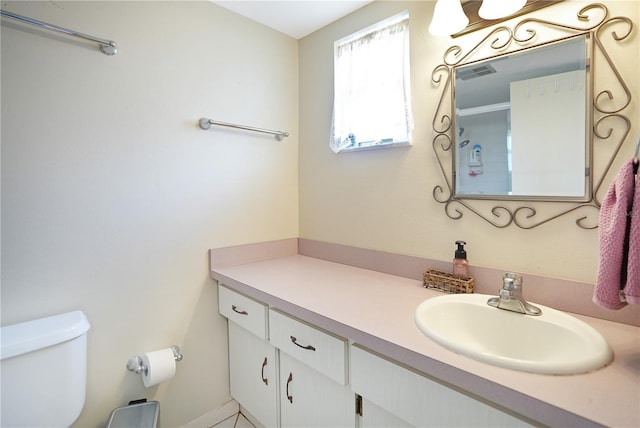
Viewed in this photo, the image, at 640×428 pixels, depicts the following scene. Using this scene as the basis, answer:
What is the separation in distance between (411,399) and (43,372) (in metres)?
1.15

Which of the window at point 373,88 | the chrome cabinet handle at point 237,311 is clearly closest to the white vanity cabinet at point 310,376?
the chrome cabinet handle at point 237,311

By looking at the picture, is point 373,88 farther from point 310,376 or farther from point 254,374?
point 254,374

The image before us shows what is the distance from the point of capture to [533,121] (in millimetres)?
1102

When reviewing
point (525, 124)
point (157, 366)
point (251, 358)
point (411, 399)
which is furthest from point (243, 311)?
point (525, 124)

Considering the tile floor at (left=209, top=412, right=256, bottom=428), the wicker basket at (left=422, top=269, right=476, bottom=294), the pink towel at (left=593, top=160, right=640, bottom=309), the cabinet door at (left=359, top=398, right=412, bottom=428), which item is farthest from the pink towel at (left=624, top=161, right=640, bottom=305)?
the tile floor at (left=209, top=412, right=256, bottom=428)

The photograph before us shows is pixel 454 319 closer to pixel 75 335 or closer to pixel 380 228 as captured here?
pixel 380 228

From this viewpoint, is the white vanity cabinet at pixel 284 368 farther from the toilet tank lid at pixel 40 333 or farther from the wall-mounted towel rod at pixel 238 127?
the wall-mounted towel rod at pixel 238 127

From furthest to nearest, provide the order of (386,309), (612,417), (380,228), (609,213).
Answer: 1. (380,228)
2. (386,309)
3. (609,213)
4. (612,417)

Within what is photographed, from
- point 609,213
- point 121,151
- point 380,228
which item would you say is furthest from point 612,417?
point 121,151

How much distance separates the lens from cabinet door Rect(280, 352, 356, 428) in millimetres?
1061

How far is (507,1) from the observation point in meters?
1.09

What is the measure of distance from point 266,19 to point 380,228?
1.29m

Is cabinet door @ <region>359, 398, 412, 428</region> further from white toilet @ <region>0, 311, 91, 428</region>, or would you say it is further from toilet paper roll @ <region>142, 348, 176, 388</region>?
white toilet @ <region>0, 311, 91, 428</region>

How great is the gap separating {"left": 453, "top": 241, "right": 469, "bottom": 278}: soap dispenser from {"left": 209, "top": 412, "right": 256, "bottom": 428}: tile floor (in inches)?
51.1
